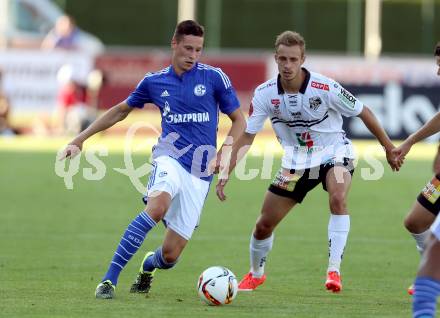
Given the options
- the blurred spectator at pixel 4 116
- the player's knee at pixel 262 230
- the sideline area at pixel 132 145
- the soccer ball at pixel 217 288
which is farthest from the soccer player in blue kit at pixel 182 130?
the blurred spectator at pixel 4 116

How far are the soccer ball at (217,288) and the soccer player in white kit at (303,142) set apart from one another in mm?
775

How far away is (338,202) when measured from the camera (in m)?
9.53

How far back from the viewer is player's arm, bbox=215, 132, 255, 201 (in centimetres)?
948

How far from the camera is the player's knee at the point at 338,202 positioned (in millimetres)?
9539

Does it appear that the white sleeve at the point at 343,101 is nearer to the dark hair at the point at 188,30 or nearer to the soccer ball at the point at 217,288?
the dark hair at the point at 188,30

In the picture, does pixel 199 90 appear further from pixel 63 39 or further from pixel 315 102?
pixel 63 39

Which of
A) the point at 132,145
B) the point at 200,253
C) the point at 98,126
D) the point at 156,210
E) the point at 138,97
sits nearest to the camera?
the point at 156,210

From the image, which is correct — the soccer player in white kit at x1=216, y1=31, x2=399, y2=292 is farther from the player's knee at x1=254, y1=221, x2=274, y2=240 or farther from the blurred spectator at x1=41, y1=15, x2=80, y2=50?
the blurred spectator at x1=41, y1=15, x2=80, y2=50

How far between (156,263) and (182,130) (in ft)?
3.69

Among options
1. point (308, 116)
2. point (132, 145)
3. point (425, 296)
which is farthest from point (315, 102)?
point (132, 145)

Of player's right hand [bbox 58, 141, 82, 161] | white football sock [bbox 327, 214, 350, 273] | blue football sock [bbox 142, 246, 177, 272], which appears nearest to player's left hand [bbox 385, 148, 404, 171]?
white football sock [bbox 327, 214, 350, 273]

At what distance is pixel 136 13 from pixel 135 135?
1403cm

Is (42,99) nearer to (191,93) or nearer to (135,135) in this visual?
(135,135)

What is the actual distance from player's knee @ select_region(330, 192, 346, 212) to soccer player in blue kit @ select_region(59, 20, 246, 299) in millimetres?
994
